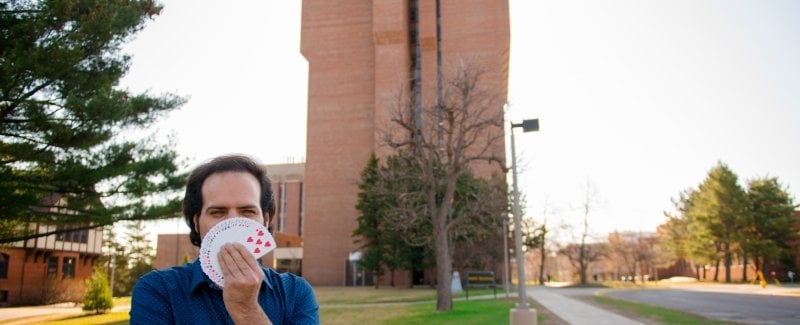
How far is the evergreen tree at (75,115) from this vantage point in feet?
40.1

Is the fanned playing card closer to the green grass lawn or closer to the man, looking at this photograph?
the man

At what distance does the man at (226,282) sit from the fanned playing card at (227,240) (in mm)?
31

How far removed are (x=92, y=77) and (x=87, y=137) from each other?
1.46 m

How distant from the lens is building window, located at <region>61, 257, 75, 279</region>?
1463 inches

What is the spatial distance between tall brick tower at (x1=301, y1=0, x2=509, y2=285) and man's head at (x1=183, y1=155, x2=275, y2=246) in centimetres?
4724

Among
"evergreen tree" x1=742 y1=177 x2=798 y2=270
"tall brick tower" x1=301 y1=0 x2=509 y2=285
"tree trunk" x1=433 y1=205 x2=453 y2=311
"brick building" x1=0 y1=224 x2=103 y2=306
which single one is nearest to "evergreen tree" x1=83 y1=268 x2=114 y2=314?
"brick building" x1=0 y1=224 x2=103 y2=306

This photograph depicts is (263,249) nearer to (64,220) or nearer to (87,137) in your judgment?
(87,137)

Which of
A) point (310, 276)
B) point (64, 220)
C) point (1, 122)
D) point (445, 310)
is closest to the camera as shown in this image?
point (1, 122)

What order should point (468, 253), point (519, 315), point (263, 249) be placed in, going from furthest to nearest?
point (468, 253) < point (519, 315) < point (263, 249)

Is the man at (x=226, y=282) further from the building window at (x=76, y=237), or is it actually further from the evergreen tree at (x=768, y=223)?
the evergreen tree at (x=768, y=223)

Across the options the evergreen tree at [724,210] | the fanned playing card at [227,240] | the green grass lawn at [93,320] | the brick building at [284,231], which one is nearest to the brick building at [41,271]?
the green grass lawn at [93,320]

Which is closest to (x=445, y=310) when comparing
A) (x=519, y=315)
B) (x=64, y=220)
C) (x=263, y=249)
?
(x=519, y=315)

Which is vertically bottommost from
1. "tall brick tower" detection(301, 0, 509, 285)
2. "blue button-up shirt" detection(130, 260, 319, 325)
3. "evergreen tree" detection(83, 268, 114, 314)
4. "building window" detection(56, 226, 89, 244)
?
"evergreen tree" detection(83, 268, 114, 314)

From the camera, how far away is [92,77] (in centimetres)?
1356
